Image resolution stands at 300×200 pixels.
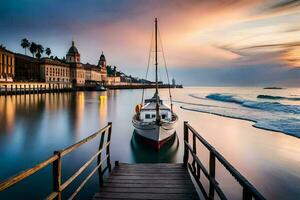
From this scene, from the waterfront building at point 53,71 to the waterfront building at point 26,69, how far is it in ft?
7.47

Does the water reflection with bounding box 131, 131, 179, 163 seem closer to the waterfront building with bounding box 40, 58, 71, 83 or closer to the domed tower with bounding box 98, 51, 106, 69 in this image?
the waterfront building with bounding box 40, 58, 71, 83

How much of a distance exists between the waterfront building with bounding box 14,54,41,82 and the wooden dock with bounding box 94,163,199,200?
9874cm

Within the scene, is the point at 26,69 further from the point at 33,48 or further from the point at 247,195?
the point at 247,195

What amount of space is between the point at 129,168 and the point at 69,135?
15115mm

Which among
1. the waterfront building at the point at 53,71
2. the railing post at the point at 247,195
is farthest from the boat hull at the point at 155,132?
the waterfront building at the point at 53,71

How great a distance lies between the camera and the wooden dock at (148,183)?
5859mm

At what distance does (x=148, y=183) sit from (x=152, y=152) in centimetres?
810

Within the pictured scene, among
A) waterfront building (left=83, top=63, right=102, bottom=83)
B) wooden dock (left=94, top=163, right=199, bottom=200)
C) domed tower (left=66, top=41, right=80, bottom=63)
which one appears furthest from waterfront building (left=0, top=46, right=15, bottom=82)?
wooden dock (left=94, top=163, right=199, bottom=200)

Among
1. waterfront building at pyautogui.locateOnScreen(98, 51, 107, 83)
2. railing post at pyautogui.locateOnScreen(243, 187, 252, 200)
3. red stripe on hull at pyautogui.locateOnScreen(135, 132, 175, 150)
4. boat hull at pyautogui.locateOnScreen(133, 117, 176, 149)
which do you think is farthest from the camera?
waterfront building at pyautogui.locateOnScreen(98, 51, 107, 83)

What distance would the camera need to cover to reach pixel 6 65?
85.3 m

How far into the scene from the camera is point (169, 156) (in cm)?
1438

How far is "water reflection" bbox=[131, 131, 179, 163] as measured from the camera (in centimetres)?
1381

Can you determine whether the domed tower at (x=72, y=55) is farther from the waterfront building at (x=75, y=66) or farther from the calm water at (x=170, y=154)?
the calm water at (x=170, y=154)

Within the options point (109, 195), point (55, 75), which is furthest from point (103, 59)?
point (109, 195)
